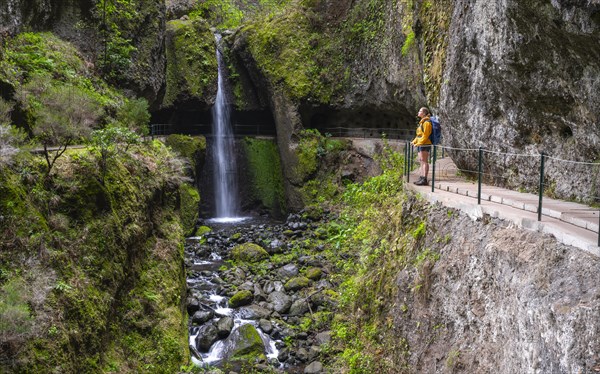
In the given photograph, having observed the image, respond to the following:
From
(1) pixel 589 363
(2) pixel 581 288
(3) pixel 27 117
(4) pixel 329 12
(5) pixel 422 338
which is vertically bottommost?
(5) pixel 422 338

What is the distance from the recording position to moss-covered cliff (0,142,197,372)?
7207 millimetres

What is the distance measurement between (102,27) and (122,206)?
11.8m

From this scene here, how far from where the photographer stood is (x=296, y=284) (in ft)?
50.0

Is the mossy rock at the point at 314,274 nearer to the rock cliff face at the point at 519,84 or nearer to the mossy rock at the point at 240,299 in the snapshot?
the mossy rock at the point at 240,299

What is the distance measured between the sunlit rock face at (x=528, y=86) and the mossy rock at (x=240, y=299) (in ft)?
24.3

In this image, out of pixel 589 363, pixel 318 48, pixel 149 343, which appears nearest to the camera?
pixel 589 363

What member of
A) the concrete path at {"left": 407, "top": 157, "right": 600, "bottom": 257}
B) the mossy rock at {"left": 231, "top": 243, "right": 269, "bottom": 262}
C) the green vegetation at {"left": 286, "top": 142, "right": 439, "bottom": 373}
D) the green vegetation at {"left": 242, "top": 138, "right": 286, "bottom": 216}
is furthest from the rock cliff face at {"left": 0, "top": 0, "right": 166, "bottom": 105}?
the concrete path at {"left": 407, "top": 157, "right": 600, "bottom": 257}

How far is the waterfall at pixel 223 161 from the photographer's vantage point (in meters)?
27.4

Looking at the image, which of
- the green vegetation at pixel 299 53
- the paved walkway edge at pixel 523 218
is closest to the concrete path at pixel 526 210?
the paved walkway edge at pixel 523 218

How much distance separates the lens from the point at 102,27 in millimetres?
19156

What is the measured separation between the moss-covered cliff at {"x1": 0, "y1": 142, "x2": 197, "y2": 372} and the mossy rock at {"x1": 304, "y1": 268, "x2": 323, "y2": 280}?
482cm

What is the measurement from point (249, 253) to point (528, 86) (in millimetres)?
12125

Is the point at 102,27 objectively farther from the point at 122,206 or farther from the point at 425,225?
the point at 425,225

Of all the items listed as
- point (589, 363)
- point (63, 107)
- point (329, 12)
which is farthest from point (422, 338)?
point (329, 12)
